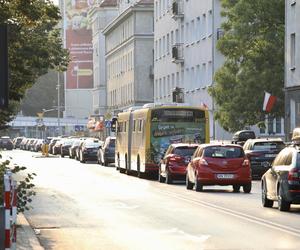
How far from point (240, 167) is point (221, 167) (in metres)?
0.55

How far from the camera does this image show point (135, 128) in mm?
47156

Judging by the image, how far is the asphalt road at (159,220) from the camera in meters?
17.3

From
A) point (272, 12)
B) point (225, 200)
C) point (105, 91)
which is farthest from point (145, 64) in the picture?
point (225, 200)

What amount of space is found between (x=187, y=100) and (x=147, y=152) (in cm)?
4158

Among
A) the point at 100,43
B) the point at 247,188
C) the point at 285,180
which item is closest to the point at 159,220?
the point at 285,180

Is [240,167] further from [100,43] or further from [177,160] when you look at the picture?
[100,43]

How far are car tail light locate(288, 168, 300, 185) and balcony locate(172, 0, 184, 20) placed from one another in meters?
62.7

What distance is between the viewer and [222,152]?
3369cm

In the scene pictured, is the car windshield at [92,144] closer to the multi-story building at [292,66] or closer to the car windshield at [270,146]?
the multi-story building at [292,66]

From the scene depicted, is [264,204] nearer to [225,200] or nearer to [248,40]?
[225,200]

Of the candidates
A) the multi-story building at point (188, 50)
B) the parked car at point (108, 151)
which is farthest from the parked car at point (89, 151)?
the multi-story building at point (188, 50)

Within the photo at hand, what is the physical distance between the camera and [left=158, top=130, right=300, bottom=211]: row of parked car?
2364cm

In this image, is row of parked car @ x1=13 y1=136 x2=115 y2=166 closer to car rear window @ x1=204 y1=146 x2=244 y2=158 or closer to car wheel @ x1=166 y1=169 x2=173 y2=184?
car wheel @ x1=166 y1=169 x2=173 y2=184

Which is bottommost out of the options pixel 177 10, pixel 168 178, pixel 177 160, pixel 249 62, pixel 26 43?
pixel 168 178
